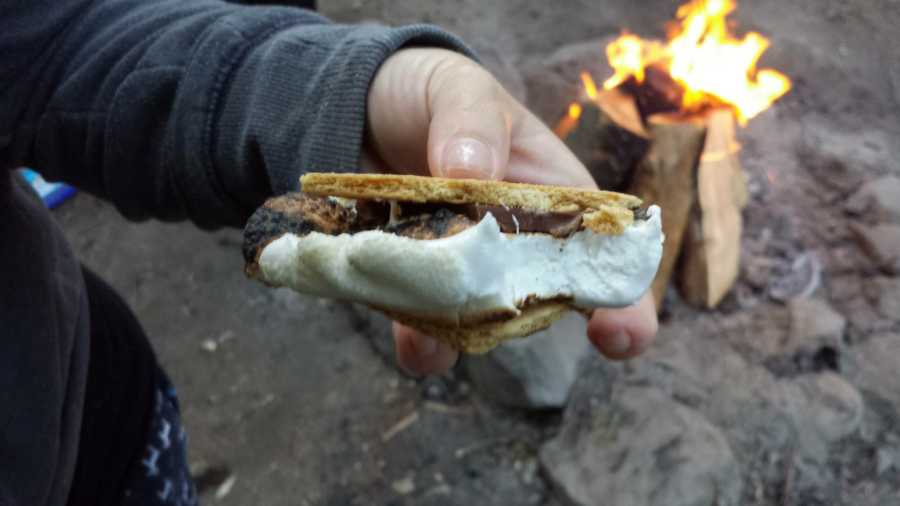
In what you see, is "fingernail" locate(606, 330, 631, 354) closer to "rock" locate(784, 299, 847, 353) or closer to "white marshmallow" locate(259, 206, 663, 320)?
"white marshmallow" locate(259, 206, 663, 320)

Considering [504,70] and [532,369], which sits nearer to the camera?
[532,369]

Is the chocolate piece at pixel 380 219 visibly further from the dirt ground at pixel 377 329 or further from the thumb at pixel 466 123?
the dirt ground at pixel 377 329

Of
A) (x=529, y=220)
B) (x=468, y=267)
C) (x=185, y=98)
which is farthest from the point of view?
(x=185, y=98)

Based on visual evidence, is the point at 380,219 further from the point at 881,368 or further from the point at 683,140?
the point at 881,368

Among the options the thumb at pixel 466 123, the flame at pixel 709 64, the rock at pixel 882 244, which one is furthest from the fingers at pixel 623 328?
the flame at pixel 709 64

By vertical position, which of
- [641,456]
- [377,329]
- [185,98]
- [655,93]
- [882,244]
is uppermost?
[185,98]

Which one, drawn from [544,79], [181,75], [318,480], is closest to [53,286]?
[181,75]

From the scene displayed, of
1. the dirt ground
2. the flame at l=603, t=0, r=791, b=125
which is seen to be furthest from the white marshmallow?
the flame at l=603, t=0, r=791, b=125

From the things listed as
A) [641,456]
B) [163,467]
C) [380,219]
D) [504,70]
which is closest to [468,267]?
[380,219]

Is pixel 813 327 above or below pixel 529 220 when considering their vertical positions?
below
